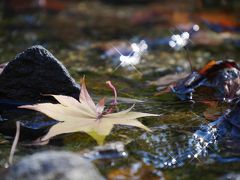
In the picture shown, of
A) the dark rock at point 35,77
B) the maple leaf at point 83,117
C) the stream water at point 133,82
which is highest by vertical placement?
the dark rock at point 35,77

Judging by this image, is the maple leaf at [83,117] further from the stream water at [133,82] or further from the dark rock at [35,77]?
the dark rock at [35,77]

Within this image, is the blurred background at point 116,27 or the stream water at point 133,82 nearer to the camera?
the stream water at point 133,82

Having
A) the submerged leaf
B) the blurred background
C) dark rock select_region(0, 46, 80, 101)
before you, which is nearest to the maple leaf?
dark rock select_region(0, 46, 80, 101)

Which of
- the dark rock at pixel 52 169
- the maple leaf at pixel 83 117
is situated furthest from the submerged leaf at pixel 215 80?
the dark rock at pixel 52 169

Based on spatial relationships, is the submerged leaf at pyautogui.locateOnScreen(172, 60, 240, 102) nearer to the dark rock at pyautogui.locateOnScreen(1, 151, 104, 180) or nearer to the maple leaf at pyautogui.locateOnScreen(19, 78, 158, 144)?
the maple leaf at pyautogui.locateOnScreen(19, 78, 158, 144)

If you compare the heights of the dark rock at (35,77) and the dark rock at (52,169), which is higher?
the dark rock at (35,77)

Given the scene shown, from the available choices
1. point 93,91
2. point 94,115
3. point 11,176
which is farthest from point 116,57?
point 11,176

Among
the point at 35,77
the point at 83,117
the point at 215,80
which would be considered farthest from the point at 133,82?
the point at 83,117

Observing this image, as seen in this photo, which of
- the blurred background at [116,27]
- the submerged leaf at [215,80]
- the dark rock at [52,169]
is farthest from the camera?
the blurred background at [116,27]
